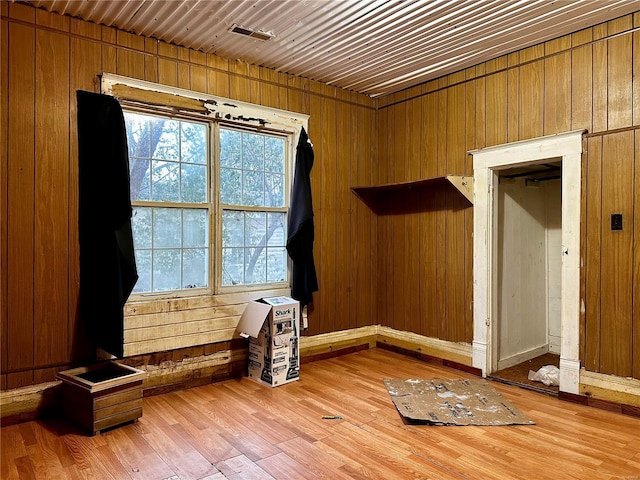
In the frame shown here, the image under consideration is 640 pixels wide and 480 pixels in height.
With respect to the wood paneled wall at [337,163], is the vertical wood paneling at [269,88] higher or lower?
higher

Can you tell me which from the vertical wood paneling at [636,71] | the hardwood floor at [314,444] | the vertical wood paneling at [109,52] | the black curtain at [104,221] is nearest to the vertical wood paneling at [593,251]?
the vertical wood paneling at [636,71]

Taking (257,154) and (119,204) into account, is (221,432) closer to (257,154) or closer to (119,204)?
(119,204)

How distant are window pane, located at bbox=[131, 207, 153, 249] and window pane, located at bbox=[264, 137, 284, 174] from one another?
1286mm

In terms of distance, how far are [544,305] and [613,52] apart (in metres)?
2.84

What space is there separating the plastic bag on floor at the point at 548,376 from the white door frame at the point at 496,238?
0.32 m

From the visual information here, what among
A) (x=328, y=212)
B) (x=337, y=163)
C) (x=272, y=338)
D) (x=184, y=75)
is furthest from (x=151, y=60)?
(x=272, y=338)

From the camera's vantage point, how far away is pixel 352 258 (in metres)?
5.12

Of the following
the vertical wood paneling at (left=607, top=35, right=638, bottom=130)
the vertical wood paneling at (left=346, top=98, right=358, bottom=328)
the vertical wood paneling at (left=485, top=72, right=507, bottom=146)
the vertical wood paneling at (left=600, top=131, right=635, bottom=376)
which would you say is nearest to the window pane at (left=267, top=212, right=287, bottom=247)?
the vertical wood paneling at (left=346, top=98, right=358, bottom=328)

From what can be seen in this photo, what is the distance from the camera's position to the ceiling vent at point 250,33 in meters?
3.53

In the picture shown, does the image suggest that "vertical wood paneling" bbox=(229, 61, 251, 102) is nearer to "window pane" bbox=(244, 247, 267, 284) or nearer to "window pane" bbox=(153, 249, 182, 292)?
"window pane" bbox=(244, 247, 267, 284)

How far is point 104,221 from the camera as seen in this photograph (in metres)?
3.30

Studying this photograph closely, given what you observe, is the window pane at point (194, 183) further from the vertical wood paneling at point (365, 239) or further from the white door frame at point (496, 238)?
the white door frame at point (496, 238)

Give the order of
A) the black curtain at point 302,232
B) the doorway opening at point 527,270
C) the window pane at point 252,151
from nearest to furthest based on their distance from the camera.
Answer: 1. the window pane at point 252,151
2. the black curtain at point 302,232
3. the doorway opening at point 527,270

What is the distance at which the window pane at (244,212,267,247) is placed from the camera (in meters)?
4.34
